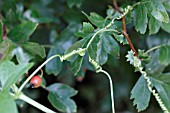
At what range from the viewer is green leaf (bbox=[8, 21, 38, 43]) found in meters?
1.00

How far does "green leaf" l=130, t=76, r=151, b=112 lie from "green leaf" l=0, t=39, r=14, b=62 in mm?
306

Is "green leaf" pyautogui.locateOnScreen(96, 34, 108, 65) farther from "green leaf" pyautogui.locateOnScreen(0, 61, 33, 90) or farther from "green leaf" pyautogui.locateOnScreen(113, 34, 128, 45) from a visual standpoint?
"green leaf" pyautogui.locateOnScreen(0, 61, 33, 90)

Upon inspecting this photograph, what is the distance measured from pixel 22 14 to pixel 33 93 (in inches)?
15.8

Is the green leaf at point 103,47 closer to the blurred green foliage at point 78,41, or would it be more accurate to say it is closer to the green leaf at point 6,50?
the blurred green foliage at point 78,41

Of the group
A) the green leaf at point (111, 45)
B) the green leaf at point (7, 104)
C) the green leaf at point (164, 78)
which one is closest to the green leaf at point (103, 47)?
the green leaf at point (111, 45)

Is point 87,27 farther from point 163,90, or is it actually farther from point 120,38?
point 163,90

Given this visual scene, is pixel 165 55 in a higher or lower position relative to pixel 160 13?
lower

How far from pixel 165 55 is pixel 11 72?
43 cm

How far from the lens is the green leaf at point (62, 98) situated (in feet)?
3.64

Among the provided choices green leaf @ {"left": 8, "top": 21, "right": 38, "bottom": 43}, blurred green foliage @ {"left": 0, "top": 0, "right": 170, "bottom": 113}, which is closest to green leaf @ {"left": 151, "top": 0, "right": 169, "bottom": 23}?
blurred green foliage @ {"left": 0, "top": 0, "right": 170, "bottom": 113}

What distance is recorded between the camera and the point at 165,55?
104 centimetres

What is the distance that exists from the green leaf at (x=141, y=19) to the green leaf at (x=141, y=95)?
0.47ft

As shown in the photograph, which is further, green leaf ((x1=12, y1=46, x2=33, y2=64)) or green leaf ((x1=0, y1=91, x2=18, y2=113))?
green leaf ((x1=12, y1=46, x2=33, y2=64))

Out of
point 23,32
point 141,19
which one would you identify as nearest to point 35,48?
point 23,32
